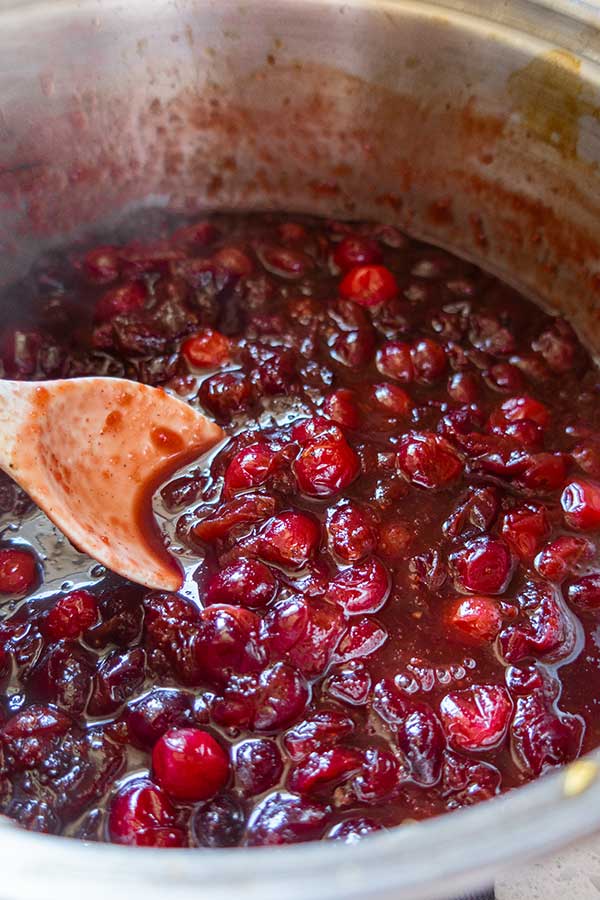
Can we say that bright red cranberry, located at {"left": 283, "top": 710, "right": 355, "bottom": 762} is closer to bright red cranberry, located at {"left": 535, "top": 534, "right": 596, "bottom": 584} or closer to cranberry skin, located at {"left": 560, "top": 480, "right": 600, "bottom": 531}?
bright red cranberry, located at {"left": 535, "top": 534, "right": 596, "bottom": 584}

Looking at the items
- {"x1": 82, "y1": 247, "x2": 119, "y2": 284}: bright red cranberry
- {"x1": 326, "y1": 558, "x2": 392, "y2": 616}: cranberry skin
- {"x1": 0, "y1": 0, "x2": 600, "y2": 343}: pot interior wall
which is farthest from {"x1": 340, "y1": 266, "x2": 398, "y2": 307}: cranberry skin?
{"x1": 326, "y1": 558, "x2": 392, "y2": 616}: cranberry skin

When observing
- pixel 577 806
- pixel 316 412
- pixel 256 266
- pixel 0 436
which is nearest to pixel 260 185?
pixel 256 266

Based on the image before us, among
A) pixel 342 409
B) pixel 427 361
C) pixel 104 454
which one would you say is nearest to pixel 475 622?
pixel 342 409

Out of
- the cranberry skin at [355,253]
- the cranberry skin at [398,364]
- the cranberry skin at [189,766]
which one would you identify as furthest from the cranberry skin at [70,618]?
the cranberry skin at [355,253]

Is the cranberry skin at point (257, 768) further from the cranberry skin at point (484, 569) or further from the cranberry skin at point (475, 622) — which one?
the cranberry skin at point (484, 569)

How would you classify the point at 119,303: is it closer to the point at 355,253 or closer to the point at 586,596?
the point at 355,253
